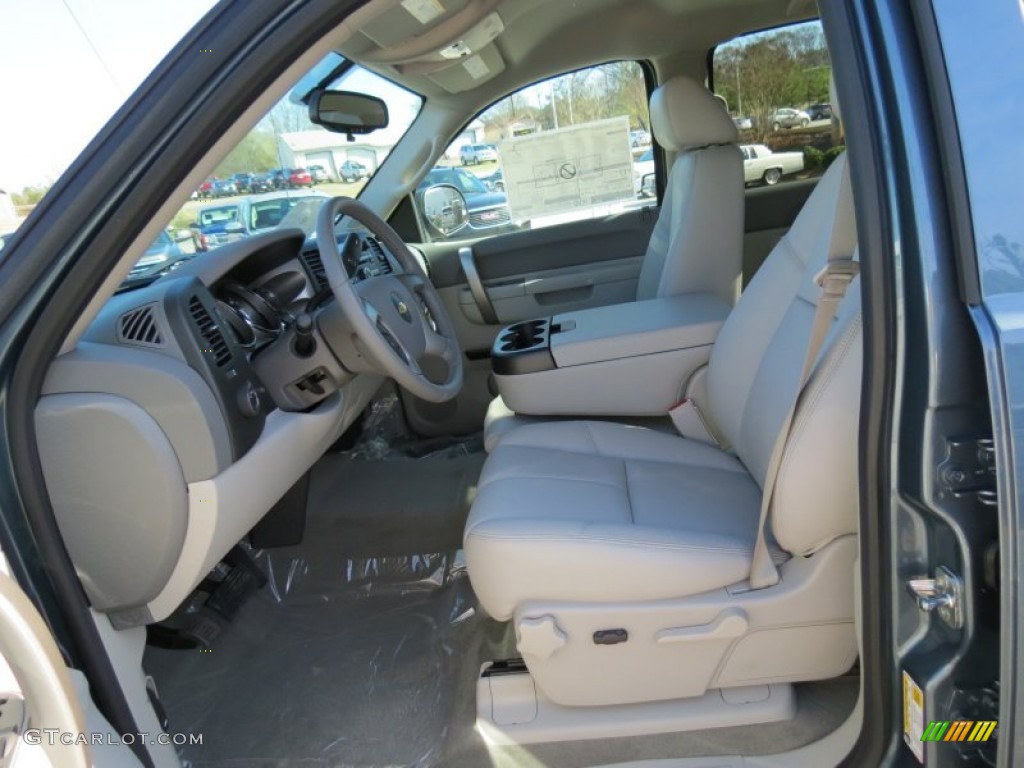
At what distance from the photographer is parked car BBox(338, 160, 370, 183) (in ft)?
7.95

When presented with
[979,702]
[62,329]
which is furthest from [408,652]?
[979,702]

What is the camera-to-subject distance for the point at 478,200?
2824 mm

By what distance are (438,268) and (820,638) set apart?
2034 millimetres

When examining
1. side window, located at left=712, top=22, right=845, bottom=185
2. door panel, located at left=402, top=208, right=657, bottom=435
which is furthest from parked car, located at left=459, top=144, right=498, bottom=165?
side window, located at left=712, top=22, right=845, bottom=185

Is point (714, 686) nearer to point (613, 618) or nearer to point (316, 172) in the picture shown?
point (613, 618)

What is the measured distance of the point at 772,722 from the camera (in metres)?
1.30

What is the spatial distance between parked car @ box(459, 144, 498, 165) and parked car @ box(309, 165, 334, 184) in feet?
1.87

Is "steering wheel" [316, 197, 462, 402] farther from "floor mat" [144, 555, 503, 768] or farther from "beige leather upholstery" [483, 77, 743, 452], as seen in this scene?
"floor mat" [144, 555, 503, 768]

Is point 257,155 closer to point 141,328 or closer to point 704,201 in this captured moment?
point 141,328

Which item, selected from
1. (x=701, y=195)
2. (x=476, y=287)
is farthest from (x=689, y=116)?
(x=476, y=287)

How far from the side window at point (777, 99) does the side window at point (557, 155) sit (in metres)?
0.35

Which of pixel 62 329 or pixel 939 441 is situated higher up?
pixel 62 329

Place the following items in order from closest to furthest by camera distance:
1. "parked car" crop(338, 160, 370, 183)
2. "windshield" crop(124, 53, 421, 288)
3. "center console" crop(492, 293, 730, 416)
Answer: "windshield" crop(124, 53, 421, 288), "center console" crop(492, 293, 730, 416), "parked car" crop(338, 160, 370, 183)

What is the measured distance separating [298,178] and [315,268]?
0.41 m
